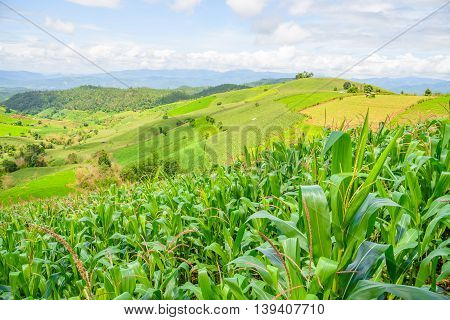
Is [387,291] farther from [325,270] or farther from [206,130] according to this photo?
[206,130]

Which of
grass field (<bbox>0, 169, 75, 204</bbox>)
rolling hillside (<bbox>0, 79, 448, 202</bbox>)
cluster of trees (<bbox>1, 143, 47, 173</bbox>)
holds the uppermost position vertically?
rolling hillside (<bbox>0, 79, 448, 202</bbox>)

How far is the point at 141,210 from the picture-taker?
197 inches

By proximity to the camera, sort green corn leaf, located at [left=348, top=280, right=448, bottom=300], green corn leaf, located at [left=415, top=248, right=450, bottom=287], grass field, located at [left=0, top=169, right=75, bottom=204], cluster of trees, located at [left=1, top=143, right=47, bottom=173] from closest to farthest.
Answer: green corn leaf, located at [left=348, top=280, right=448, bottom=300] → green corn leaf, located at [left=415, top=248, right=450, bottom=287] → grass field, located at [left=0, top=169, right=75, bottom=204] → cluster of trees, located at [left=1, top=143, right=47, bottom=173]

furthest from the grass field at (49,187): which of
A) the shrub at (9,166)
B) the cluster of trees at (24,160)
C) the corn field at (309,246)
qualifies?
the corn field at (309,246)

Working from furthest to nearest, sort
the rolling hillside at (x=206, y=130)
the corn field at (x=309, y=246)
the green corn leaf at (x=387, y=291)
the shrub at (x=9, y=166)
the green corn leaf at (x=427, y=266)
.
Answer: the shrub at (x=9, y=166) < the rolling hillside at (x=206, y=130) < the green corn leaf at (x=427, y=266) < the corn field at (x=309, y=246) < the green corn leaf at (x=387, y=291)

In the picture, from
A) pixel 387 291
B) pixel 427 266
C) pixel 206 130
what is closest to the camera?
pixel 387 291

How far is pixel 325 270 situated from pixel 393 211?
1.01m

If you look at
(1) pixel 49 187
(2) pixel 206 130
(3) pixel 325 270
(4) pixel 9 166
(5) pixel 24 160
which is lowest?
(1) pixel 49 187

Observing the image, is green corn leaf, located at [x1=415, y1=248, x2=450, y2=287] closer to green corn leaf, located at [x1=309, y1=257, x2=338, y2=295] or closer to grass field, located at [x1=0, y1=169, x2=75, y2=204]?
green corn leaf, located at [x1=309, y1=257, x2=338, y2=295]

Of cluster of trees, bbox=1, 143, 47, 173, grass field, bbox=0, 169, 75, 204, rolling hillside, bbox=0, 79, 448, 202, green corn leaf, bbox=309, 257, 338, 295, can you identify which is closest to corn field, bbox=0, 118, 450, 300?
green corn leaf, bbox=309, 257, 338, 295

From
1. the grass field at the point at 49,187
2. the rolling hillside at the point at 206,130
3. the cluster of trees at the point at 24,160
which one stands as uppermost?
the rolling hillside at the point at 206,130

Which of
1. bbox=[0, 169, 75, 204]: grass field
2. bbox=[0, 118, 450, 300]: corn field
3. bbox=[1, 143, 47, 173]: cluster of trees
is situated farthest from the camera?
bbox=[1, 143, 47, 173]: cluster of trees

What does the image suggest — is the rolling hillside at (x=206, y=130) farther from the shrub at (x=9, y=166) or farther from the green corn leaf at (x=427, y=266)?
the green corn leaf at (x=427, y=266)

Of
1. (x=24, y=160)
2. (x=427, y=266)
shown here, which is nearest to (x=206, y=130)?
(x=24, y=160)
